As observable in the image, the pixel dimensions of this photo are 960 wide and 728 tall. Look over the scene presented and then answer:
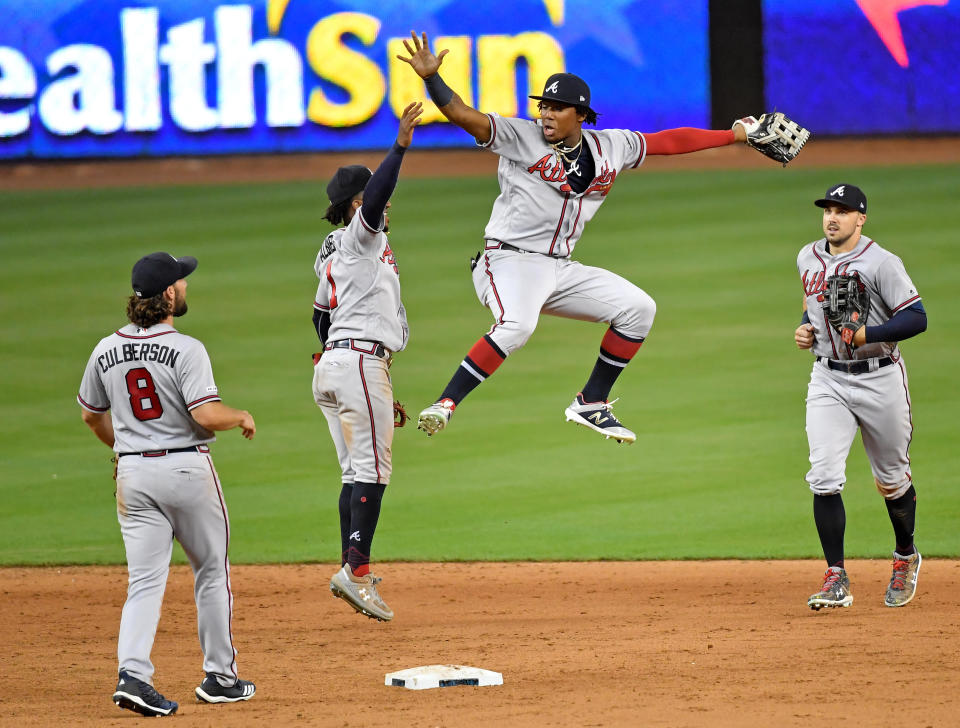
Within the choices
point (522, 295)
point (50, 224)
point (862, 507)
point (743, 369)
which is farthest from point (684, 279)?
point (522, 295)

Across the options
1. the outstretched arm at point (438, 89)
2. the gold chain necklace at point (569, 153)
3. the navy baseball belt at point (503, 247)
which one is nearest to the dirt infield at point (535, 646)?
the navy baseball belt at point (503, 247)

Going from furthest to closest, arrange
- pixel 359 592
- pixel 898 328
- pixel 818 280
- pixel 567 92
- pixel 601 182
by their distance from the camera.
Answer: pixel 818 280 → pixel 359 592 → pixel 898 328 → pixel 601 182 → pixel 567 92

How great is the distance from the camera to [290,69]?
77.7ft

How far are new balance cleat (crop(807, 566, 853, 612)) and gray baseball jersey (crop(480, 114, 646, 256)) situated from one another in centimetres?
235

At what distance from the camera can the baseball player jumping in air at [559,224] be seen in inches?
289

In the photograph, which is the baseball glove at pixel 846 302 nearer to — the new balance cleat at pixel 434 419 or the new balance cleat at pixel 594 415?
the new balance cleat at pixel 594 415

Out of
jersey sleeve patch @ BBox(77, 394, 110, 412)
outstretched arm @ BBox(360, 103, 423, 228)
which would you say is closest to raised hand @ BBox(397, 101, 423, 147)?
outstretched arm @ BBox(360, 103, 423, 228)

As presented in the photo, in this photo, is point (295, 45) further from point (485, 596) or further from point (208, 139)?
point (485, 596)

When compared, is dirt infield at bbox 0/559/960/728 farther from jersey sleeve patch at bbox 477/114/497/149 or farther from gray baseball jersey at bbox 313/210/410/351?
jersey sleeve patch at bbox 477/114/497/149

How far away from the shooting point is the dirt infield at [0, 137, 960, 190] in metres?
24.9

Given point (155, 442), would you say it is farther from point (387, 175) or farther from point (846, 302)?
point (846, 302)

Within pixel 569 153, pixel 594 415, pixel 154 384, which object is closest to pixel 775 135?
pixel 569 153

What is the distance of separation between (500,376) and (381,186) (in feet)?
28.3

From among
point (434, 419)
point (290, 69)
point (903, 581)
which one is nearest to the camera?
point (434, 419)
